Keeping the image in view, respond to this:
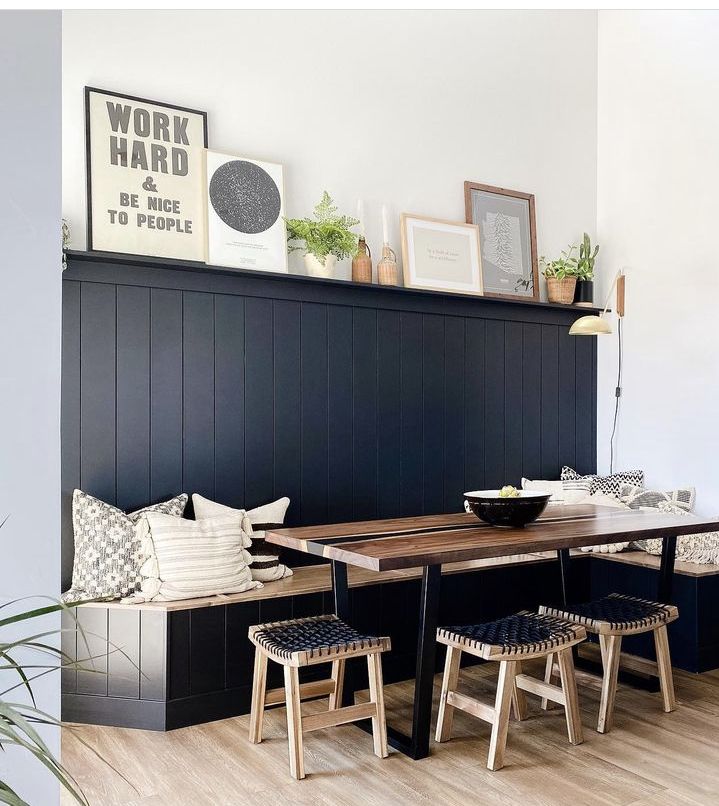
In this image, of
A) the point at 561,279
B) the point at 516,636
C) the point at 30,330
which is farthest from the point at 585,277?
the point at 30,330

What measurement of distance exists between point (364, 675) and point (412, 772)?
0.87m

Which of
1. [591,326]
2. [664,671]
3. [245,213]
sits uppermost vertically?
[245,213]

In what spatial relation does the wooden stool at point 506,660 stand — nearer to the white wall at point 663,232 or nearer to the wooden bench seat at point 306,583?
the wooden bench seat at point 306,583

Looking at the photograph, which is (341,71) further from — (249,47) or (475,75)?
(475,75)

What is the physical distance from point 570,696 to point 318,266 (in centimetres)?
233

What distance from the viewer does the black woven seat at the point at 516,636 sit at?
Answer: 9.00 ft

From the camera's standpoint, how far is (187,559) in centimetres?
323

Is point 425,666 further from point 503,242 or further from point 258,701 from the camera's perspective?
point 503,242

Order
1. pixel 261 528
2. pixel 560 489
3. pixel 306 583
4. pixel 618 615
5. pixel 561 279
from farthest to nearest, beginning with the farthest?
pixel 561 279
pixel 560 489
pixel 261 528
pixel 306 583
pixel 618 615

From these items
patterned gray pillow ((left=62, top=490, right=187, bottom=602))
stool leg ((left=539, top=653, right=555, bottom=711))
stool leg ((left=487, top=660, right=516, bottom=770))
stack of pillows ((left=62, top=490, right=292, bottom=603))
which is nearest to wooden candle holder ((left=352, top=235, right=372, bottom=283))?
stack of pillows ((left=62, top=490, right=292, bottom=603))

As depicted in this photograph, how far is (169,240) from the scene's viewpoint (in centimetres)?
372

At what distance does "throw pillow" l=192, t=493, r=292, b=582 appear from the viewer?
3.59 metres

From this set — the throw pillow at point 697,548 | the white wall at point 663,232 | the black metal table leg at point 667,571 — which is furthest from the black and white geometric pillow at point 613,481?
the black metal table leg at point 667,571

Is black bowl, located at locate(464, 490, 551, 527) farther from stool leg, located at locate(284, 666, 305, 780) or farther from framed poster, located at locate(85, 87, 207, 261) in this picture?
framed poster, located at locate(85, 87, 207, 261)
